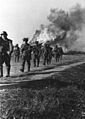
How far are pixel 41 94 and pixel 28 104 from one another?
117cm

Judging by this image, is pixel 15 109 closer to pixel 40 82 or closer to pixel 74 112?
pixel 74 112

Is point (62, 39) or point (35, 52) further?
point (62, 39)

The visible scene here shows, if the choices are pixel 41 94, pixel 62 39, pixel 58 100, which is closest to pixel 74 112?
pixel 58 100

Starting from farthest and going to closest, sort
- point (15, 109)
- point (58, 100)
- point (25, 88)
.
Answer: point (25, 88), point (58, 100), point (15, 109)

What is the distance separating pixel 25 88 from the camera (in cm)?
1111

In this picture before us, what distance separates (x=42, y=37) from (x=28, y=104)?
9242cm

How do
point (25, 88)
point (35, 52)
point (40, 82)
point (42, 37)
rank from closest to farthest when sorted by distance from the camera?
point (25, 88)
point (40, 82)
point (35, 52)
point (42, 37)

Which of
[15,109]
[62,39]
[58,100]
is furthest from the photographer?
[62,39]

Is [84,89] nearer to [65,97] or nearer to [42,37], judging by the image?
[65,97]

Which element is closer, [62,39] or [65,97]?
[65,97]

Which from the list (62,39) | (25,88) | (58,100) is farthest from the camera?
(62,39)

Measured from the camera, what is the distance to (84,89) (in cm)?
1264

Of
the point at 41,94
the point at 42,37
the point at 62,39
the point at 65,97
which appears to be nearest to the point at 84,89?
the point at 65,97

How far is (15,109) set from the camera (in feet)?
29.5
